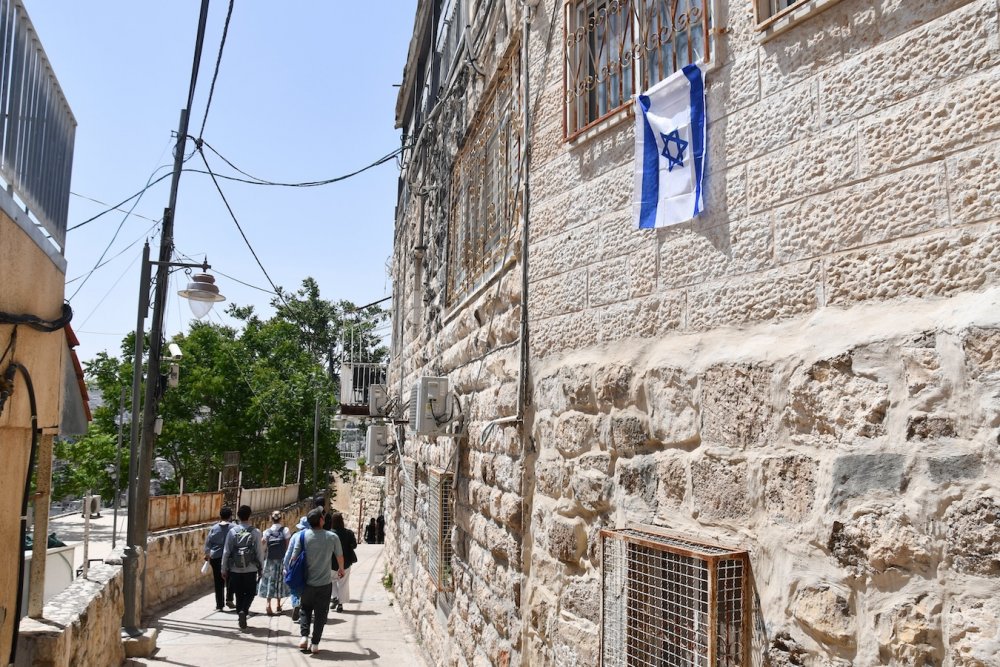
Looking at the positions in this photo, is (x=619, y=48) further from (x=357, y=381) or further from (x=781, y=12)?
(x=357, y=381)

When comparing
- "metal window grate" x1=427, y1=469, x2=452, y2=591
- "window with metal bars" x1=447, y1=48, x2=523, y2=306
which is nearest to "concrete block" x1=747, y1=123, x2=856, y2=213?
"window with metal bars" x1=447, y1=48, x2=523, y2=306

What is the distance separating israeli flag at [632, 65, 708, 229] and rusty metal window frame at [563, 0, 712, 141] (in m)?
0.14

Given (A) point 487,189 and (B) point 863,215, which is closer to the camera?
(B) point 863,215

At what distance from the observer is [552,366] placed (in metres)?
4.31

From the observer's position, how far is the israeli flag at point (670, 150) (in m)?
3.31

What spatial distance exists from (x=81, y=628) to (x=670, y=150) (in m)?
5.38

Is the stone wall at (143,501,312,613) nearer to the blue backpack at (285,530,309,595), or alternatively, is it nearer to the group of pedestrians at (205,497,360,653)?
the group of pedestrians at (205,497,360,653)

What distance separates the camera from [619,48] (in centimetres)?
407

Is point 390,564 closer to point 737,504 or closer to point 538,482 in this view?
point 538,482

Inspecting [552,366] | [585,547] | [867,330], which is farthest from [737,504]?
[552,366]

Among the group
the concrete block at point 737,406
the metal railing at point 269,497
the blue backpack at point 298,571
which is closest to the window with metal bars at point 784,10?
the concrete block at point 737,406

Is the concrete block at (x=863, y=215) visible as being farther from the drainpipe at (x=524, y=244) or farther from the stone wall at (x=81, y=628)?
the stone wall at (x=81, y=628)

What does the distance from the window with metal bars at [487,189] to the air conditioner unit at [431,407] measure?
0.76 m

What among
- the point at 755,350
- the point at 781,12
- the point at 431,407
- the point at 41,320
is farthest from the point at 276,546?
the point at 781,12
